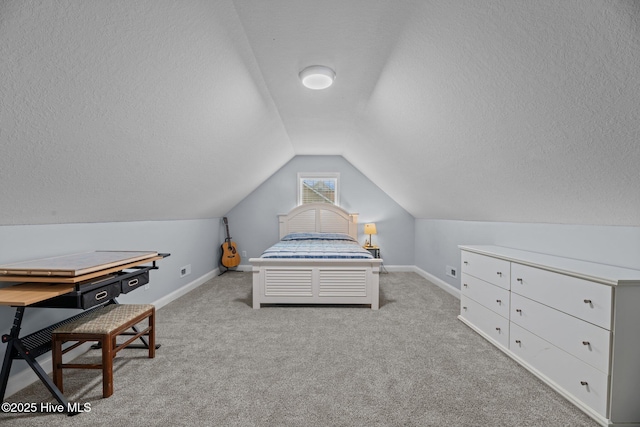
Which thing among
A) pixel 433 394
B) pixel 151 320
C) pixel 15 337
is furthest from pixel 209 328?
pixel 433 394

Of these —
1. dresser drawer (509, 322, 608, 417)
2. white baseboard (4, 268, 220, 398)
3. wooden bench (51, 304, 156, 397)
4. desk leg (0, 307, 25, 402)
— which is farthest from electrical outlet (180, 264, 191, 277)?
dresser drawer (509, 322, 608, 417)

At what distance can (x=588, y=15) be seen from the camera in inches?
39.8

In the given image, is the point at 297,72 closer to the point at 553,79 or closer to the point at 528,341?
the point at 553,79

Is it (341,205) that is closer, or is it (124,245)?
(124,245)

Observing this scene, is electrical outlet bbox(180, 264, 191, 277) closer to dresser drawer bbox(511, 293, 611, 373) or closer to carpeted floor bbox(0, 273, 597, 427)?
carpeted floor bbox(0, 273, 597, 427)

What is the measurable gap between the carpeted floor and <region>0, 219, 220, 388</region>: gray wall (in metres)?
0.43

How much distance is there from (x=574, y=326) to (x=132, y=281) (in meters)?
2.89

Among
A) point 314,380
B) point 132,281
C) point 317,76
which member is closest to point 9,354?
point 132,281

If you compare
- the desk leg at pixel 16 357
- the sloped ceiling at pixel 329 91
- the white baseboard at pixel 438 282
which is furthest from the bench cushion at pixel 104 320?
the white baseboard at pixel 438 282

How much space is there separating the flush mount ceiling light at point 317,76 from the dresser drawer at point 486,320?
2417mm

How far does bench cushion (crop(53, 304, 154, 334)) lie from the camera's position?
1.64 m

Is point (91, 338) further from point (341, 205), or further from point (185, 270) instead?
point (341, 205)

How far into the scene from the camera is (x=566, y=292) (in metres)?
1.65

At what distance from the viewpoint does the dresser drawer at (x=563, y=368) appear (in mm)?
1446
